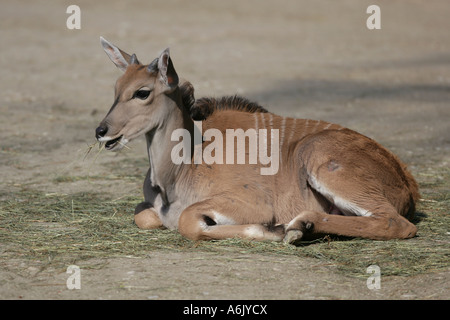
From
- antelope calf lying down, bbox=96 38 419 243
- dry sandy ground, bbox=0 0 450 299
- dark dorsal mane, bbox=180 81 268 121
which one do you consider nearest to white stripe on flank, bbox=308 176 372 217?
antelope calf lying down, bbox=96 38 419 243

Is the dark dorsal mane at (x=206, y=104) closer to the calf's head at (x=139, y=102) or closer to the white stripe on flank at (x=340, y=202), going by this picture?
the calf's head at (x=139, y=102)

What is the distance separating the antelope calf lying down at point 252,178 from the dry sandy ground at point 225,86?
19.0 inches

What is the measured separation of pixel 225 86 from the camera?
1212 centimetres

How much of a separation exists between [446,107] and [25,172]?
6205 millimetres

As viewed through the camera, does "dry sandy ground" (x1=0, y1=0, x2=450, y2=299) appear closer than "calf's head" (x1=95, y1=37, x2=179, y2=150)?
Yes

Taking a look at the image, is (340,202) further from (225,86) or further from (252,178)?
(225,86)

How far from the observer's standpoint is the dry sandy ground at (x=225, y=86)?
4.62 meters

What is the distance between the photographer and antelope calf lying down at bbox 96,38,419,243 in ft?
17.7

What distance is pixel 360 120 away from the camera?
10086mm

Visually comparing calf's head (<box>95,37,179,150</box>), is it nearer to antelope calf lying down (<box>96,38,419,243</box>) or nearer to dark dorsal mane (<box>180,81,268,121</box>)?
antelope calf lying down (<box>96,38,419,243</box>)

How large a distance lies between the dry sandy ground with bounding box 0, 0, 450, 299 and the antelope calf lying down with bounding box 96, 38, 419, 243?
484 mm

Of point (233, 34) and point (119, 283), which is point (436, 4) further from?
Answer: point (119, 283)

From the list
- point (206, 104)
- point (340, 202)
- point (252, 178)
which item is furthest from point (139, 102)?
point (340, 202)

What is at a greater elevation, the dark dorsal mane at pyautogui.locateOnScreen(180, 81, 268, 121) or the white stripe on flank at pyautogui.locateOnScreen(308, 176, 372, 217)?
the dark dorsal mane at pyautogui.locateOnScreen(180, 81, 268, 121)
